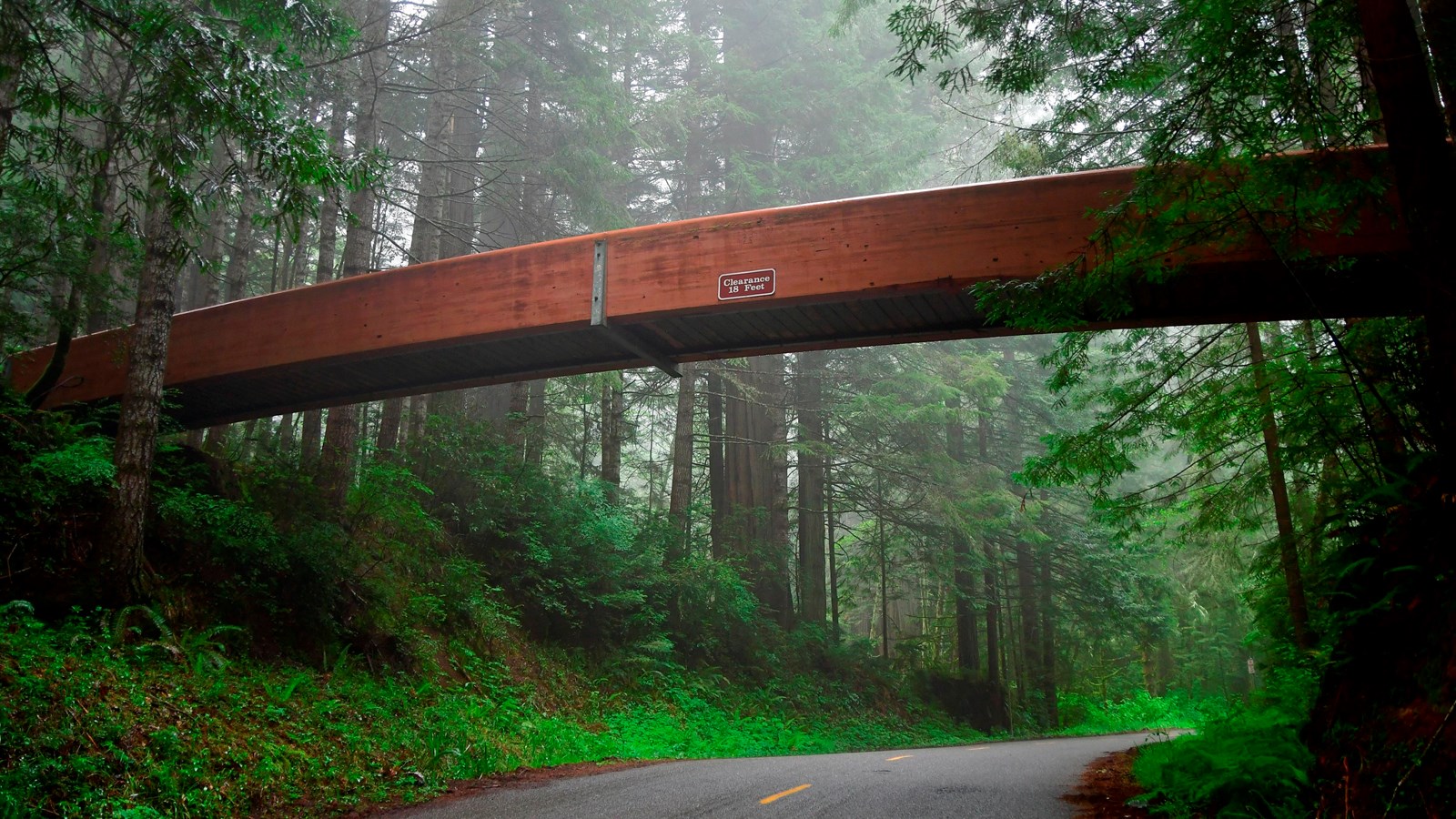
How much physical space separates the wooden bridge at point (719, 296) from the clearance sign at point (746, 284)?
1 centimetres

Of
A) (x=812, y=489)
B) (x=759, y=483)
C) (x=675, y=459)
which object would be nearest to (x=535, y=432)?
(x=675, y=459)

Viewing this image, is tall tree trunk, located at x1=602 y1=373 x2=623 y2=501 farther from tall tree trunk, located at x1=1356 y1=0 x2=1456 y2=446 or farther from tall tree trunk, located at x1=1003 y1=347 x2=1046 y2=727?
tall tree trunk, located at x1=1356 y1=0 x2=1456 y2=446

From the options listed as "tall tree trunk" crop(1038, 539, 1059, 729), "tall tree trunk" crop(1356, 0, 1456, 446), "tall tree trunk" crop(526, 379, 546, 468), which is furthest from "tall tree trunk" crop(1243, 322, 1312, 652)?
"tall tree trunk" crop(1038, 539, 1059, 729)

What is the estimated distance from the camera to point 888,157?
65.7ft

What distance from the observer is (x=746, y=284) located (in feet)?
20.5

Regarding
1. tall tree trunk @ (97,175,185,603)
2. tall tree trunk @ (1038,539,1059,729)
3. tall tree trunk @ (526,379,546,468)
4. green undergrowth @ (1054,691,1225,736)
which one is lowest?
green undergrowth @ (1054,691,1225,736)

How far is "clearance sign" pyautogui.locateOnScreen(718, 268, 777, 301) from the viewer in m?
6.21

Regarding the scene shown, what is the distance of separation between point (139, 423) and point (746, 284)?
16.4ft

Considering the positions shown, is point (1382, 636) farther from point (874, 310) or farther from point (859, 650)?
point (859, 650)

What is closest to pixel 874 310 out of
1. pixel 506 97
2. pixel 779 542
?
pixel 779 542

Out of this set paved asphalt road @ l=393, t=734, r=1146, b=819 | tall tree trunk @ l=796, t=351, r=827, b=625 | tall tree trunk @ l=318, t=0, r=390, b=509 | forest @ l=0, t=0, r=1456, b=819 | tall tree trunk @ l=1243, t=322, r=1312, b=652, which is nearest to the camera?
forest @ l=0, t=0, r=1456, b=819

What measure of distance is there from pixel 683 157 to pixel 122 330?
15.4m

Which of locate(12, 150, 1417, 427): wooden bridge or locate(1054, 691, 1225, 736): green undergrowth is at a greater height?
locate(12, 150, 1417, 427): wooden bridge

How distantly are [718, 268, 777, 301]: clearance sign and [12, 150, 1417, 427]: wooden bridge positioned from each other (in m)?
0.01
